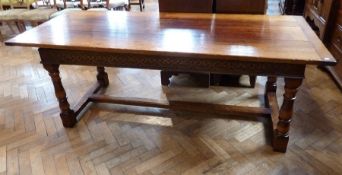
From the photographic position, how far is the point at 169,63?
1537mm

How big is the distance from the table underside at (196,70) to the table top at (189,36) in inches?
2.8

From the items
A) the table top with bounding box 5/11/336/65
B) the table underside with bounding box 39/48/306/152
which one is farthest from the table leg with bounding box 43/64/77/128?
the table top with bounding box 5/11/336/65

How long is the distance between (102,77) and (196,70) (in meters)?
1.33

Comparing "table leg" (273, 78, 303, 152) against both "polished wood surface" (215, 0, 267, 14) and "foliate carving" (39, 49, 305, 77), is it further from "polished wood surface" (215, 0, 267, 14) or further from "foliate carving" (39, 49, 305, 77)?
"polished wood surface" (215, 0, 267, 14)

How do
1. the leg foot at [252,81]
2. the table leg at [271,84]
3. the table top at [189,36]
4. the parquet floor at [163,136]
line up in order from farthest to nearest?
1. the leg foot at [252,81]
2. the table leg at [271,84]
3. the parquet floor at [163,136]
4. the table top at [189,36]

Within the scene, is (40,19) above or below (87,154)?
above

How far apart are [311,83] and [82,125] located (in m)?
2.11

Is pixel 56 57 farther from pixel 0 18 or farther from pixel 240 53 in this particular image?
pixel 0 18

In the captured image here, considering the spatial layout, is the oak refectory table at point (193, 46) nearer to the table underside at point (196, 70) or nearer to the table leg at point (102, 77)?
the table underside at point (196, 70)

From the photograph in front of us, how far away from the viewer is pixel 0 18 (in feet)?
12.8

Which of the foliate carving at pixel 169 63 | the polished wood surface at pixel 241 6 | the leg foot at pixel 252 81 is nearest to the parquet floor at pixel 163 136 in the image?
the leg foot at pixel 252 81

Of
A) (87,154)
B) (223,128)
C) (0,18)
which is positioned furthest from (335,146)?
(0,18)

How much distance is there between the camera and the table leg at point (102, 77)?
2.55m

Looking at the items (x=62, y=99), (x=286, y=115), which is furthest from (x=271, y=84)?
(x=62, y=99)
